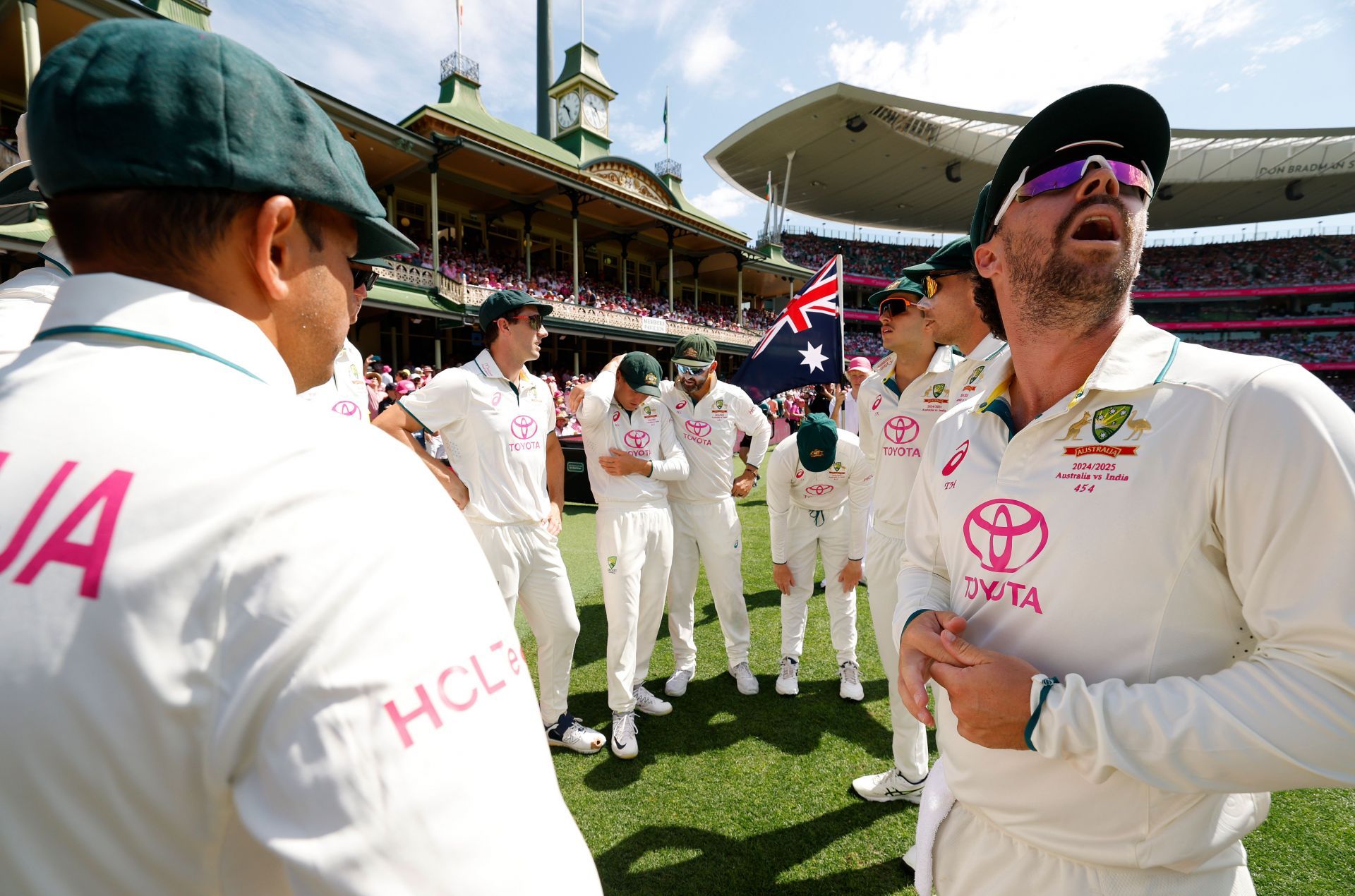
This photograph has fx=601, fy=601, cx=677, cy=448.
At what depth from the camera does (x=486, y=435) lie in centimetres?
394

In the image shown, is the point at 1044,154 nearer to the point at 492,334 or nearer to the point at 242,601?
the point at 242,601

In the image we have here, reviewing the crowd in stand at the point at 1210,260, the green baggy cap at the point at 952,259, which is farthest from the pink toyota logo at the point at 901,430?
the crowd in stand at the point at 1210,260

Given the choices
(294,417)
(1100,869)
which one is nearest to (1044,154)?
(1100,869)

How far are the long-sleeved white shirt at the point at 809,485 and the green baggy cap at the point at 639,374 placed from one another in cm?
113

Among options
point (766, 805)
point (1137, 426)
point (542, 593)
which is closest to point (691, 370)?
point (542, 593)

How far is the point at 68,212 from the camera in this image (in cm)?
74

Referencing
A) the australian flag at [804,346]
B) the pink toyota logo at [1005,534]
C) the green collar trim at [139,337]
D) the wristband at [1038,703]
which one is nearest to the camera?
the green collar trim at [139,337]

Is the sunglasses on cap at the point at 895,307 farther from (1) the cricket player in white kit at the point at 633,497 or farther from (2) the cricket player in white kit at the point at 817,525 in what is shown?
(1) the cricket player in white kit at the point at 633,497

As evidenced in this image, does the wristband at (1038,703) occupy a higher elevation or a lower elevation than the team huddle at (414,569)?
lower

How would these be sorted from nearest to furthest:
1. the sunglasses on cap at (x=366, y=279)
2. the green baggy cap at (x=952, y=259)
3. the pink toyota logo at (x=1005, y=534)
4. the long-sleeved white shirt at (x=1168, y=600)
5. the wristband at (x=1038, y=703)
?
the long-sleeved white shirt at (x=1168, y=600), the wristband at (x=1038, y=703), the pink toyota logo at (x=1005, y=534), the sunglasses on cap at (x=366, y=279), the green baggy cap at (x=952, y=259)

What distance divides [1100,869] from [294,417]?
1.73 metres

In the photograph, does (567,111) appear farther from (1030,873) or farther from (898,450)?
(1030,873)

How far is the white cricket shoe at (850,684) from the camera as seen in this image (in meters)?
4.38

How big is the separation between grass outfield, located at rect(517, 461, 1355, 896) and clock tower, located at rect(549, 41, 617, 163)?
26.6 meters
